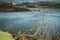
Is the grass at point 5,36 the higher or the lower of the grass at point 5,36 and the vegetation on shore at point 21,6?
the lower

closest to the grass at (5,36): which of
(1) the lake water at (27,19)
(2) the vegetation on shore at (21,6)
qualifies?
(1) the lake water at (27,19)

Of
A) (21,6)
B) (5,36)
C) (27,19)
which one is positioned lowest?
(5,36)

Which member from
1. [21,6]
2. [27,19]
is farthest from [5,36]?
[21,6]

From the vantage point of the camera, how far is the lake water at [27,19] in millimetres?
2023

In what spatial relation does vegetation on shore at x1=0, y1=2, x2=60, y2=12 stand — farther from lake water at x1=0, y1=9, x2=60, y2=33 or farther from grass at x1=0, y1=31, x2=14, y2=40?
grass at x1=0, y1=31, x2=14, y2=40

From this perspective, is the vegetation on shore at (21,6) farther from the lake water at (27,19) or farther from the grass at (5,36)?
the grass at (5,36)

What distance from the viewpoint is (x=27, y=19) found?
206cm

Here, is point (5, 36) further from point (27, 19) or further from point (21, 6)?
point (21, 6)

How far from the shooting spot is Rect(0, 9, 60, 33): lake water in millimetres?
2023

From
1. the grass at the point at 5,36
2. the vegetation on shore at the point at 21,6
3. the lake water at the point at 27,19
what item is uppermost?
the vegetation on shore at the point at 21,6

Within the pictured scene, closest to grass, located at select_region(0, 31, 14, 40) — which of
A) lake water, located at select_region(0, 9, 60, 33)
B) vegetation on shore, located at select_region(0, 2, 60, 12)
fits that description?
lake water, located at select_region(0, 9, 60, 33)

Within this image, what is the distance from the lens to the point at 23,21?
6.73 feet

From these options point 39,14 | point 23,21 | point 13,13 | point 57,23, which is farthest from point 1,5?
point 57,23

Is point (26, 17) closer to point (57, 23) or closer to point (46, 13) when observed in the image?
point (46, 13)
